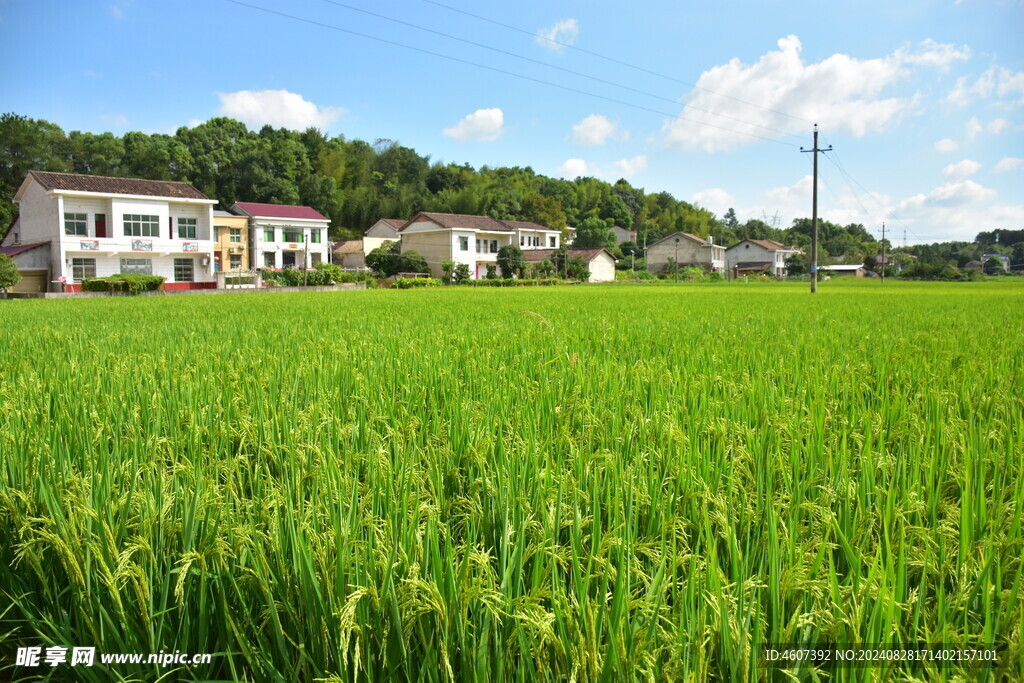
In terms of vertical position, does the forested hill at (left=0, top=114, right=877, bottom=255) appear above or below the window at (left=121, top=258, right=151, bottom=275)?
above

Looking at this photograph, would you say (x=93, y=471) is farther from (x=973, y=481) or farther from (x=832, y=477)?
(x=973, y=481)

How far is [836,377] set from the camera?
3.37m

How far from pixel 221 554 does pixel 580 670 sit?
0.66 meters

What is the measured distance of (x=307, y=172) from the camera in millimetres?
64375

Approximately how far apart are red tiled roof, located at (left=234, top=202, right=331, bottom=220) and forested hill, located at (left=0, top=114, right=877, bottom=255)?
13.1m

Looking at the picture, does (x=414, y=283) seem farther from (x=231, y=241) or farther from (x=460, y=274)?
(x=231, y=241)

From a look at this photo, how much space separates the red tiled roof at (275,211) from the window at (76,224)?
13.7 m

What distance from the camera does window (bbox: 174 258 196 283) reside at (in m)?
34.3

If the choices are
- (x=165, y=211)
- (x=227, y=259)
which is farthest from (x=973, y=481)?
(x=227, y=259)

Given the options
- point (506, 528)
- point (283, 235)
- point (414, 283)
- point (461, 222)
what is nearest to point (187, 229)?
point (283, 235)

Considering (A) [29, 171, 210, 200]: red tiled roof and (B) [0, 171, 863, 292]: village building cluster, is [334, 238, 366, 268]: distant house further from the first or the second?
(A) [29, 171, 210, 200]: red tiled roof

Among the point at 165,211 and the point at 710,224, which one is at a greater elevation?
the point at 710,224

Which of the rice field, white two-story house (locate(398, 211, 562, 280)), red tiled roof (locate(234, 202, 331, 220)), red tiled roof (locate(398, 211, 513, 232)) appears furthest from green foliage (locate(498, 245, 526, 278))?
the rice field

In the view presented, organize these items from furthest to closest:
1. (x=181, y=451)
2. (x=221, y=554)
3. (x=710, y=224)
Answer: (x=710, y=224)
(x=181, y=451)
(x=221, y=554)
